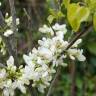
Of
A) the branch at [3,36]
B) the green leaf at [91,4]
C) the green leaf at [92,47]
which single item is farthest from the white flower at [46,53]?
the green leaf at [92,47]

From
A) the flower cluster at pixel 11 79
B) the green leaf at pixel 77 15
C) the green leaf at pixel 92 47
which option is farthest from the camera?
the green leaf at pixel 92 47

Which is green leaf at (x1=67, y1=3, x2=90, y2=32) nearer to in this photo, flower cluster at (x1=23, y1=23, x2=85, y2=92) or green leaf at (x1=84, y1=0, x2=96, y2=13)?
green leaf at (x1=84, y1=0, x2=96, y2=13)

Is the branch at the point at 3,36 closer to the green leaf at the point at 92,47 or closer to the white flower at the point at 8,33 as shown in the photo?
the white flower at the point at 8,33

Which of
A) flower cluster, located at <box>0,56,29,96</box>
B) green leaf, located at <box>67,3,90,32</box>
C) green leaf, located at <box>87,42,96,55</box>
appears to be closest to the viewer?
green leaf, located at <box>67,3,90,32</box>

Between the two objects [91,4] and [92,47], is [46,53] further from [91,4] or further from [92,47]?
[92,47]

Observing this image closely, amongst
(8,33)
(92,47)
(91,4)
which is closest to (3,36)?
(8,33)

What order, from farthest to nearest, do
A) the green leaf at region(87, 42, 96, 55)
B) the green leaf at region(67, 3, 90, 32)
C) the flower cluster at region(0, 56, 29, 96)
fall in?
the green leaf at region(87, 42, 96, 55) → the flower cluster at region(0, 56, 29, 96) → the green leaf at region(67, 3, 90, 32)

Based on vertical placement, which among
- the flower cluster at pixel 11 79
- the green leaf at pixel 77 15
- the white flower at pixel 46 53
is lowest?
the flower cluster at pixel 11 79

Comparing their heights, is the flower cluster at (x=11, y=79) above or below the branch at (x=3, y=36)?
below

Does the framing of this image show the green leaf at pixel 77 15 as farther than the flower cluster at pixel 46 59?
No

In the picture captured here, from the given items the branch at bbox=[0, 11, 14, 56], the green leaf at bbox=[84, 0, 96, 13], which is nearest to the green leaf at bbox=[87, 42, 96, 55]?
the branch at bbox=[0, 11, 14, 56]

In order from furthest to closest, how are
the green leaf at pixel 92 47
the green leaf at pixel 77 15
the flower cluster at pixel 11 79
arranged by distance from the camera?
1. the green leaf at pixel 92 47
2. the flower cluster at pixel 11 79
3. the green leaf at pixel 77 15
